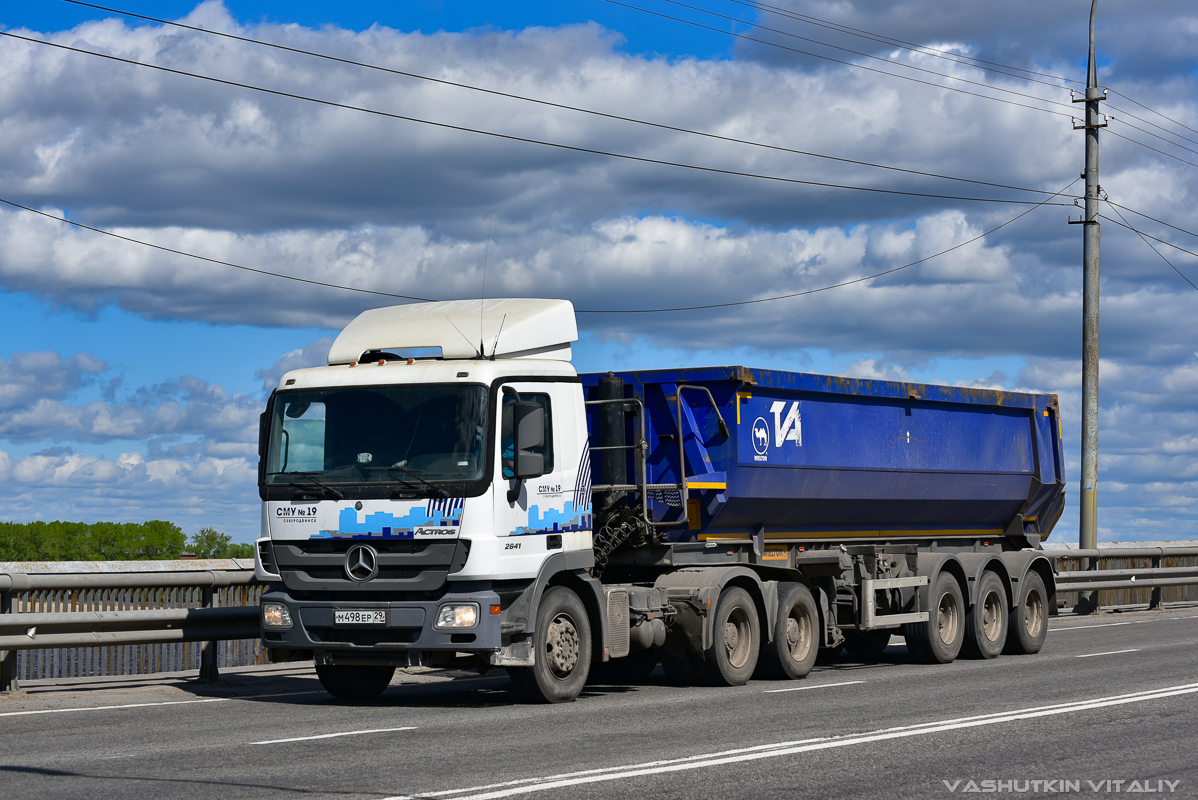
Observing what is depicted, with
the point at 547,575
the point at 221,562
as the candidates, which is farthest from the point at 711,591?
the point at 221,562

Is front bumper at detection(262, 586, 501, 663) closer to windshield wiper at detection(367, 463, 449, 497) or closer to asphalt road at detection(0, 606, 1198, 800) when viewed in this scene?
asphalt road at detection(0, 606, 1198, 800)

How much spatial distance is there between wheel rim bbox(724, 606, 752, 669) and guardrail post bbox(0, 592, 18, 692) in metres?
6.73

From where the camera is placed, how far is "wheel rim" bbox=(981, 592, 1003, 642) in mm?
18109

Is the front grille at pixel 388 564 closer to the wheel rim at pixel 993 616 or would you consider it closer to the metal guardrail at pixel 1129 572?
the wheel rim at pixel 993 616

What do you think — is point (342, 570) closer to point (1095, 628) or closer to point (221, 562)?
point (221, 562)

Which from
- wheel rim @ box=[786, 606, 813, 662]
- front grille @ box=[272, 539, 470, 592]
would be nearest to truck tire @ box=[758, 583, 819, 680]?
wheel rim @ box=[786, 606, 813, 662]

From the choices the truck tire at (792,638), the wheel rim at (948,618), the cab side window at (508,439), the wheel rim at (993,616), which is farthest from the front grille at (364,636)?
the wheel rim at (993,616)

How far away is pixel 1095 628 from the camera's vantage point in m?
22.7

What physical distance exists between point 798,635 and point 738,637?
45.5 inches

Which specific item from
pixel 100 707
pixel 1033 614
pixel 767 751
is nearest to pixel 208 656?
pixel 100 707

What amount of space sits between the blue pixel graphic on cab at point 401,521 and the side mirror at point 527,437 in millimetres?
637

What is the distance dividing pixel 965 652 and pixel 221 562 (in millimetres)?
9507

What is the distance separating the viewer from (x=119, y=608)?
1356 centimetres

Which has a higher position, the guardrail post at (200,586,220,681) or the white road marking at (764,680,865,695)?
the guardrail post at (200,586,220,681)
